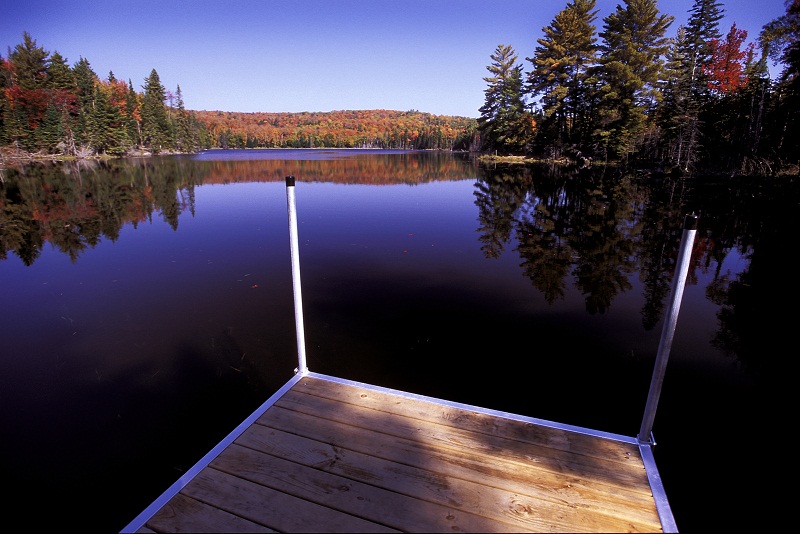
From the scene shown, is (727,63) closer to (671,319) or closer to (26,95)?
(671,319)

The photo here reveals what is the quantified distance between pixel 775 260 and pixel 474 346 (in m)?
8.90

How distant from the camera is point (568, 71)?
40312 millimetres

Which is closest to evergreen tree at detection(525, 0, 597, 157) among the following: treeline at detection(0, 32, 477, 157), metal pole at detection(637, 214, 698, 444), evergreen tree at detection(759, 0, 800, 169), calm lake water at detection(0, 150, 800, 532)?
evergreen tree at detection(759, 0, 800, 169)

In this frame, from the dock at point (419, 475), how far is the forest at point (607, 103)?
29.8m

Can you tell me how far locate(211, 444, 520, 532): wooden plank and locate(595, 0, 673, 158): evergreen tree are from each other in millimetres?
37509

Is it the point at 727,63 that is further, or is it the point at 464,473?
the point at 727,63

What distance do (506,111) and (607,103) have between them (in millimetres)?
19015

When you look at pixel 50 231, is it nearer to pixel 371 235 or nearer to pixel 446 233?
pixel 371 235

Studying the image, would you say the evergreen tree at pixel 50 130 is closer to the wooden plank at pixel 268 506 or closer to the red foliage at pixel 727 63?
the wooden plank at pixel 268 506

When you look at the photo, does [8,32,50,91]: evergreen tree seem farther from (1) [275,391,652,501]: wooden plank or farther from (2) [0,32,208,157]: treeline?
(1) [275,391,652,501]: wooden plank

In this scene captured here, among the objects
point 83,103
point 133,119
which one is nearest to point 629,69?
point 83,103

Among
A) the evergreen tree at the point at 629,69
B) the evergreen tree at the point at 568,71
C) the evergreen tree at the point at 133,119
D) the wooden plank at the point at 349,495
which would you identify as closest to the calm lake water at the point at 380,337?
the wooden plank at the point at 349,495

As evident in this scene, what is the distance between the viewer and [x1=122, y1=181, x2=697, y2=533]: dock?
6.64 ft

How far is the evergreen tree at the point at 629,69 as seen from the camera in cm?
A: 3166
